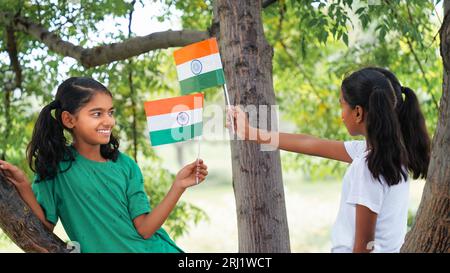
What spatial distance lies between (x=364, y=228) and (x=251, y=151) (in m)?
1.29

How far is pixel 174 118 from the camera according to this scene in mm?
3316

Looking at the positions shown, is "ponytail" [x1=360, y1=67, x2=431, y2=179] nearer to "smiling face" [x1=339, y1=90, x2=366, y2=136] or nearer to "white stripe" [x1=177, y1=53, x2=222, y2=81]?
"smiling face" [x1=339, y1=90, x2=366, y2=136]

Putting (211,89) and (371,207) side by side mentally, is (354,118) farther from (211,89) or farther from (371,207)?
(211,89)

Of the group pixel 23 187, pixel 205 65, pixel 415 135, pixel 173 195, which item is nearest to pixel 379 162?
pixel 415 135

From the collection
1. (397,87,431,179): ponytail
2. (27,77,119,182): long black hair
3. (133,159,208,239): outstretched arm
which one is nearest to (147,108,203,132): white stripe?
(27,77,119,182): long black hair

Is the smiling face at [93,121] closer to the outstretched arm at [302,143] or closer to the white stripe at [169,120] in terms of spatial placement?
the white stripe at [169,120]

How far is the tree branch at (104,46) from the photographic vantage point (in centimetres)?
486

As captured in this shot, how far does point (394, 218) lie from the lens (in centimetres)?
292

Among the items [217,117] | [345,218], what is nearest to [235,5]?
[217,117]

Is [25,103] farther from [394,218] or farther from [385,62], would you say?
[394,218]

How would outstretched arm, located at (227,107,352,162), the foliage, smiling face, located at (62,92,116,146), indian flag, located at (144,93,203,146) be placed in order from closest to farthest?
1. smiling face, located at (62,92,116,146)
2. indian flag, located at (144,93,203,146)
3. outstretched arm, located at (227,107,352,162)
4. the foliage

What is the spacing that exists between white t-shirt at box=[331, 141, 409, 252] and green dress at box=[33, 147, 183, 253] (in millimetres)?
754

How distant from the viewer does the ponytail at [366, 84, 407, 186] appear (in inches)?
113
